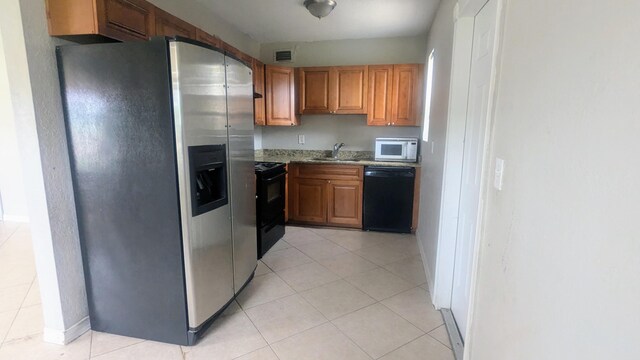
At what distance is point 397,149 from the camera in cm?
408

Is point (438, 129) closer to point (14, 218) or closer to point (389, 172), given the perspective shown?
point (389, 172)

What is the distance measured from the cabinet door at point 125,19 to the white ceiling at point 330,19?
1.08 metres

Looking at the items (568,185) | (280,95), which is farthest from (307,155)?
(568,185)

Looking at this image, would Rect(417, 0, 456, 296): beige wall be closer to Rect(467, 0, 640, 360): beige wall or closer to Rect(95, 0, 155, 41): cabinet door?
Rect(467, 0, 640, 360): beige wall

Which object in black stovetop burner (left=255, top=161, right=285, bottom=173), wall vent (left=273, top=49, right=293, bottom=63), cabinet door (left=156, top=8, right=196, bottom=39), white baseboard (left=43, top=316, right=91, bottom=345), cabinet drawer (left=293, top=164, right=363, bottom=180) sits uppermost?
wall vent (left=273, top=49, right=293, bottom=63)

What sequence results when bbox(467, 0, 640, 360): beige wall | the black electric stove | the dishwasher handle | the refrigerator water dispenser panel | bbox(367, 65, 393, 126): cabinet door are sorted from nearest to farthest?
1. bbox(467, 0, 640, 360): beige wall
2. the refrigerator water dispenser panel
3. the black electric stove
4. the dishwasher handle
5. bbox(367, 65, 393, 126): cabinet door

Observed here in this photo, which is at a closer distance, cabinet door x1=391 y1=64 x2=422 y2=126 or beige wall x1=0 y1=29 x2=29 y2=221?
cabinet door x1=391 y1=64 x2=422 y2=126

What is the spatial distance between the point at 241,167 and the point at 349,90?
2327 mm

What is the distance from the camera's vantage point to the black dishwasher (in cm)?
385

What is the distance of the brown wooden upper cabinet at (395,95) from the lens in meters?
3.91

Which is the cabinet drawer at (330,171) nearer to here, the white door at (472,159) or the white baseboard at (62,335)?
the white door at (472,159)

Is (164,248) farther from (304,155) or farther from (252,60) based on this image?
(304,155)

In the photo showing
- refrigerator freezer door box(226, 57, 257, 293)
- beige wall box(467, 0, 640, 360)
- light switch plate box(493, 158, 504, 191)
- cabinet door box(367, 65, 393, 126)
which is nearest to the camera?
beige wall box(467, 0, 640, 360)

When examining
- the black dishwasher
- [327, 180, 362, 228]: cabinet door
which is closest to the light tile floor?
the black dishwasher
